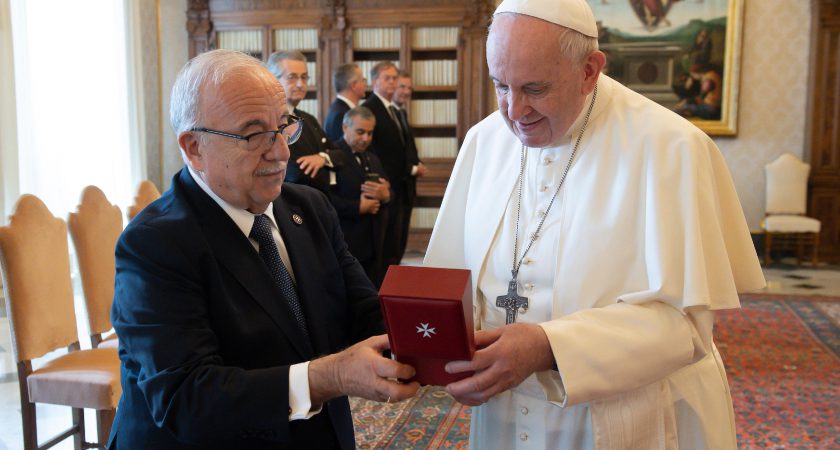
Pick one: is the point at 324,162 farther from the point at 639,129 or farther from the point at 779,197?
the point at 779,197

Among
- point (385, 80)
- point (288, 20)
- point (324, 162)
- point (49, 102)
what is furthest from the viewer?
point (288, 20)

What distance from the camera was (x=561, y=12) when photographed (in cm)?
171

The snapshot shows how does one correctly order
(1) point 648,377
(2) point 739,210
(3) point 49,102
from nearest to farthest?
(1) point 648,377, (2) point 739,210, (3) point 49,102

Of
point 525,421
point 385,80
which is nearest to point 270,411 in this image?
point 525,421

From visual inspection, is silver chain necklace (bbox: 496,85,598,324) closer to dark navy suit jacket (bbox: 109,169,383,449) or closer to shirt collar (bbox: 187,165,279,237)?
dark navy suit jacket (bbox: 109,169,383,449)

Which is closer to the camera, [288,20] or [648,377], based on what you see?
[648,377]

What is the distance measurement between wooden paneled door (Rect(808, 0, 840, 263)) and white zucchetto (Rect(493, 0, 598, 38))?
872 centimetres

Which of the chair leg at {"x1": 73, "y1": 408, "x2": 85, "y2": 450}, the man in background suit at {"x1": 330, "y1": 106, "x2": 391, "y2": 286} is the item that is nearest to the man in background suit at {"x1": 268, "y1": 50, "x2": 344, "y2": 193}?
the man in background suit at {"x1": 330, "y1": 106, "x2": 391, "y2": 286}

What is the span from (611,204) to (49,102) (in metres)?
7.31

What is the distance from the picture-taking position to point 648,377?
1.71 meters

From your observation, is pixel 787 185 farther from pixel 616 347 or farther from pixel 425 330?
pixel 425 330

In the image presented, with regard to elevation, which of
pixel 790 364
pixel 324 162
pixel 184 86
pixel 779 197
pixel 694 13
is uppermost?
pixel 694 13

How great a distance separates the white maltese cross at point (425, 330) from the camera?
1.46m

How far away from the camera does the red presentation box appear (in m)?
1.41
